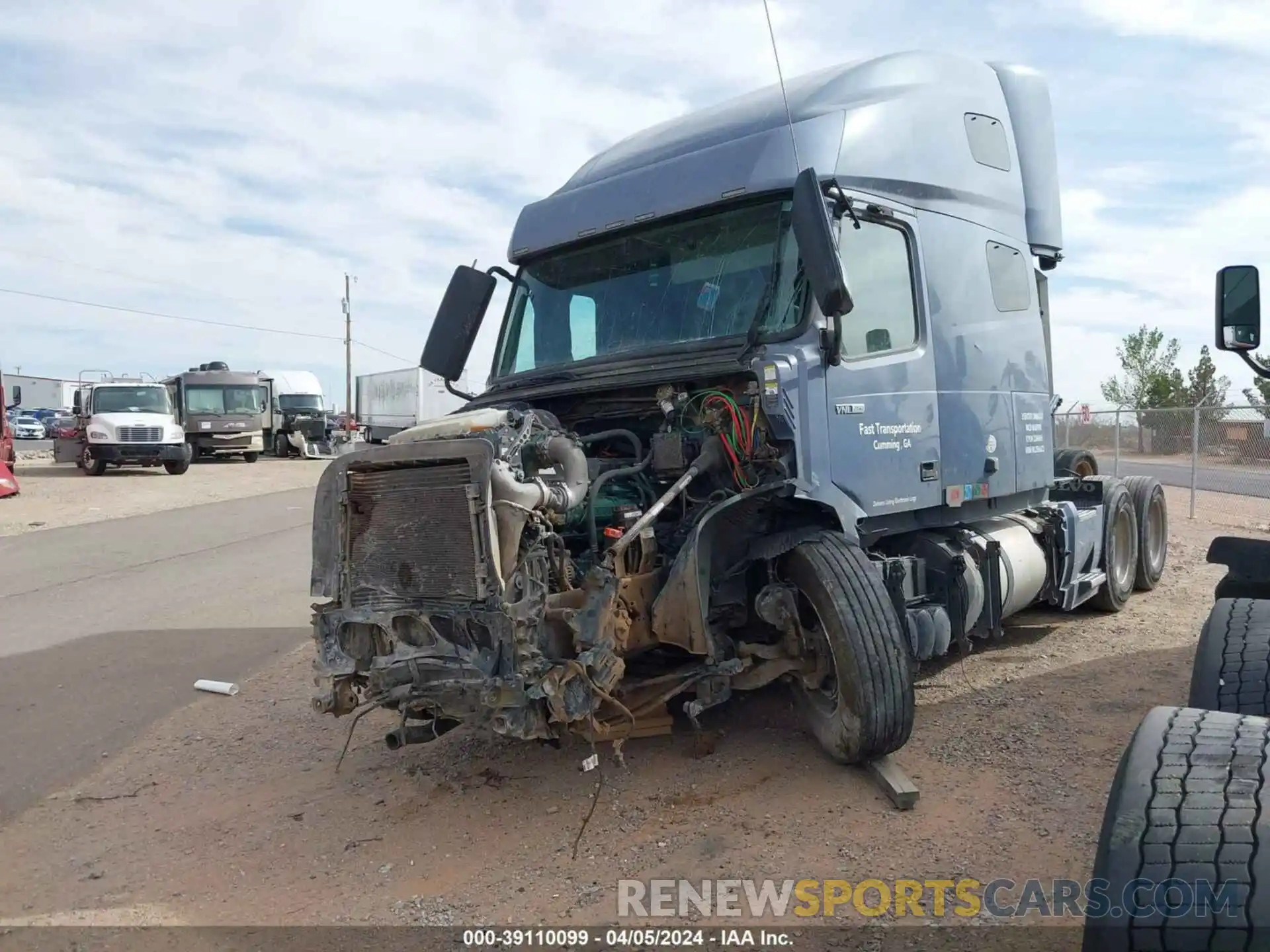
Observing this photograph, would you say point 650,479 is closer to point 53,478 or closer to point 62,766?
point 62,766

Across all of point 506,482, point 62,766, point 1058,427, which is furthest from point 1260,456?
point 62,766

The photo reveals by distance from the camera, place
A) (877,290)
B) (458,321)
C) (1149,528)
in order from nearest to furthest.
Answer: (877,290) < (458,321) < (1149,528)

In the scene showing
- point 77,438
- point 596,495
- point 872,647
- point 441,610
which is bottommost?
point 872,647

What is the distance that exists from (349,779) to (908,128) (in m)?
4.69

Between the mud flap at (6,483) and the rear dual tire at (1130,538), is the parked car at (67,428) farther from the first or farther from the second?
the rear dual tire at (1130,538)

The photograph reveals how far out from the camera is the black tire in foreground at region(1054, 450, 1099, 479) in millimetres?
9227

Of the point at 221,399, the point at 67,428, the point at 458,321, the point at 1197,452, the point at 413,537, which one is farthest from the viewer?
the point at 221,399

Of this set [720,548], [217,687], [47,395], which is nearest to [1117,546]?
[720,548]

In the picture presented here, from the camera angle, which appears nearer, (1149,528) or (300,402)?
(1149,528)

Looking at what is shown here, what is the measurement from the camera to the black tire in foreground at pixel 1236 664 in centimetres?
329

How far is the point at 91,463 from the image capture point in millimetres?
23656

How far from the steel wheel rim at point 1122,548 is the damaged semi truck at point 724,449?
1.86m

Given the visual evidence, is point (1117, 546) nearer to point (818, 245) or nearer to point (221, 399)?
point (818, 245)

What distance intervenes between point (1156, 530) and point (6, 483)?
1854cm
